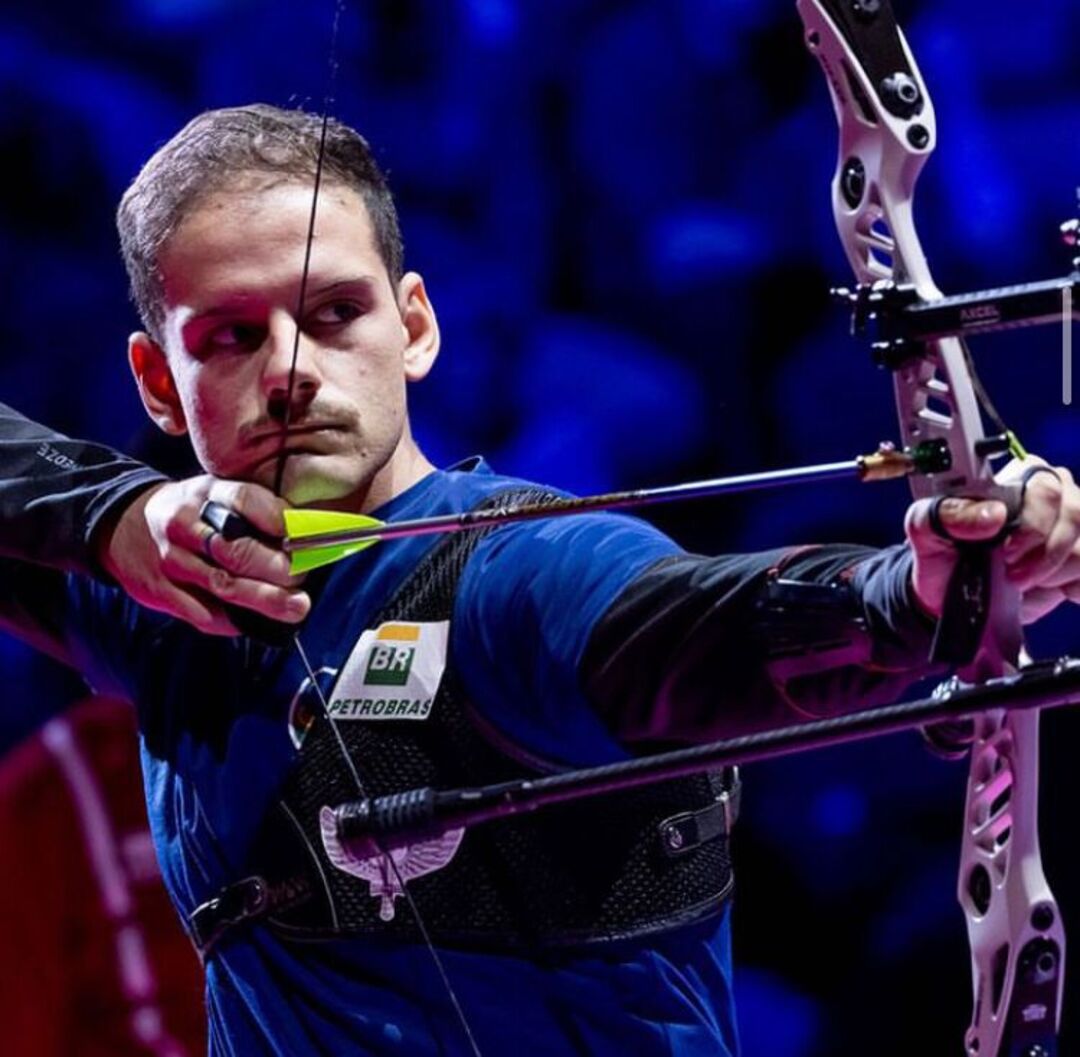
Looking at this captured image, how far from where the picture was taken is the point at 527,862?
1.79 metres

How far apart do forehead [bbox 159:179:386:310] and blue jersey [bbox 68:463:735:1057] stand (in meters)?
0.23

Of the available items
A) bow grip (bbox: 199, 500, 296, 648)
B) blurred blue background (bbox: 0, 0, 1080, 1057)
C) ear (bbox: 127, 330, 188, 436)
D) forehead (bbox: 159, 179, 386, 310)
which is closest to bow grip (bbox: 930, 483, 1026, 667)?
bow grip (bbox: 199, 500, 296, 648)

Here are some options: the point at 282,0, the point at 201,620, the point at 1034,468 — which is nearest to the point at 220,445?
the point at 201,620

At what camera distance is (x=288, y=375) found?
1.91 metres

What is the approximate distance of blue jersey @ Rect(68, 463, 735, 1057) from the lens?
1749mm

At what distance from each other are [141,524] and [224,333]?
25 cm

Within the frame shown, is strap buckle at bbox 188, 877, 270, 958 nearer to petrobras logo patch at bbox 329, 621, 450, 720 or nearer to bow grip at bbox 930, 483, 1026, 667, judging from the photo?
petrobras logo patch at bbox 329, 621, 450, 720

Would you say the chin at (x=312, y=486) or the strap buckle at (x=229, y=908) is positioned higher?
the chin at (x=312, y=486)

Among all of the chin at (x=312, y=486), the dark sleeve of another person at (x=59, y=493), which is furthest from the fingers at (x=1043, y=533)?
the dark sleeve of another person at (x=59, y=493)

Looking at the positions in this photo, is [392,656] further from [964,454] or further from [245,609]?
[964,454]

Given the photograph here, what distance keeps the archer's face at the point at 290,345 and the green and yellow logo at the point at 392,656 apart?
6.3 inches

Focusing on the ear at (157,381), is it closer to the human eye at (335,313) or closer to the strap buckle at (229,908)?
the human eye at (335,313)

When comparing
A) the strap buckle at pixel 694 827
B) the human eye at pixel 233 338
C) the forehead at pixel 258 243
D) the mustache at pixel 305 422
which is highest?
the forehead at pixel 258 243

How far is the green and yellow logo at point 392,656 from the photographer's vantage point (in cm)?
182
